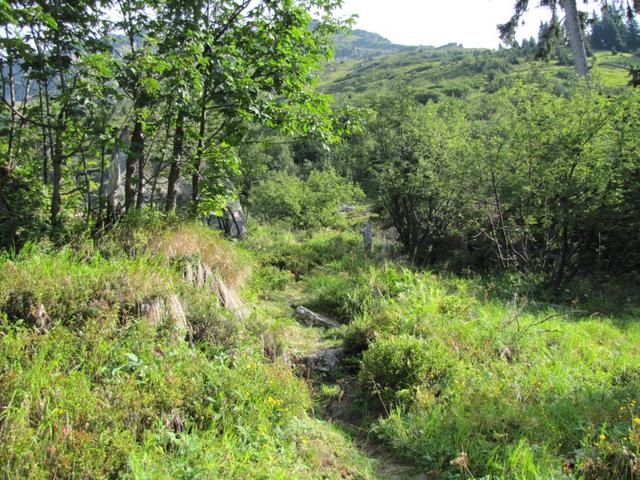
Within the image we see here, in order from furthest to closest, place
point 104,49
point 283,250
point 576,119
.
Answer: point 283,250
point 576,119
point 104,49

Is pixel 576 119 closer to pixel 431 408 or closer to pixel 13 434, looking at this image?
pixel 431 408

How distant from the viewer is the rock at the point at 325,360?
5844mm

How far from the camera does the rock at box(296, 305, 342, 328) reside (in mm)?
7321

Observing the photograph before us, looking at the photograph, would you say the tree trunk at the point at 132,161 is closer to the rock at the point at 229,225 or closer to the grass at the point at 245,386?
the grass at the point at 245,386

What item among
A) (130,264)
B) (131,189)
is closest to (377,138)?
(131,189)

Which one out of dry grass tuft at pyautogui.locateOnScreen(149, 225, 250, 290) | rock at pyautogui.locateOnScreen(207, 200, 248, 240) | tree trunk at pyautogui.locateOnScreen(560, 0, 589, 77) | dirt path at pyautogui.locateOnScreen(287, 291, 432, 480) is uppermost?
tree trunk at pyautogui.locateOnScreen(560, 0, 589, 77)

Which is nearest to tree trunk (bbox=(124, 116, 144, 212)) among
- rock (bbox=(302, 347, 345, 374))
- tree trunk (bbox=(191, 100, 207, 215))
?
tree trunk (bbox=(191, 100, 207, 215))

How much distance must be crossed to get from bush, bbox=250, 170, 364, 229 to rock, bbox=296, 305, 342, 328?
10.9m

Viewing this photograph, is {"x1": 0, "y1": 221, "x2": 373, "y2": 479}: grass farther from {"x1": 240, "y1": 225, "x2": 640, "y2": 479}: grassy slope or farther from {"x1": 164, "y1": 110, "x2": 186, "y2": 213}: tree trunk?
{"x1": 164, "y1": 110, "x2": 186, "y2": 213}: tree trunk

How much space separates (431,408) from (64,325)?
12.7ft

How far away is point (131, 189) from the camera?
651 centimetres

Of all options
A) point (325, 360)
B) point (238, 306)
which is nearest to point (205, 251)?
point (238, 306)

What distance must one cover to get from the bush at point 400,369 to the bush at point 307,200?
13.0m

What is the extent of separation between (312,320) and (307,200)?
41.6 ft
